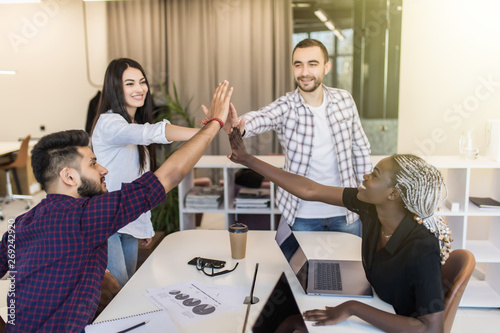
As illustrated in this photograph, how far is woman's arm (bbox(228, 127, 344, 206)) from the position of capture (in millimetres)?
1997

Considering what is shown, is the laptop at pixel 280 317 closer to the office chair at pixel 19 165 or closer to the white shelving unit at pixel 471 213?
the white shelving unit at pixel 471 213

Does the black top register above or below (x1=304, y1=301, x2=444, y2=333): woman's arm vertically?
above

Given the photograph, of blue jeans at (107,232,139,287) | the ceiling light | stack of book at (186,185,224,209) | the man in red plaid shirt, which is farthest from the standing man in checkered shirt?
the ceiling light

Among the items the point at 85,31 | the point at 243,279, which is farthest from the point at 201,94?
the point at 243,279

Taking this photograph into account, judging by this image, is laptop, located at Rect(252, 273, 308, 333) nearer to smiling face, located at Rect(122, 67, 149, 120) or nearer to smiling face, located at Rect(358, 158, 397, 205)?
smiling face, located at Rect(358, 158, 397, 205)

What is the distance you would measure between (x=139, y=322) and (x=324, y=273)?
2.23 ft

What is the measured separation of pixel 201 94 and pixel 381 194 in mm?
4502

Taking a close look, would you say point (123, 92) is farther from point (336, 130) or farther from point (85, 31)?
point (85, 31)

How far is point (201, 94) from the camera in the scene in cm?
579

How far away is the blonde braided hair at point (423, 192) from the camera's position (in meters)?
1.42

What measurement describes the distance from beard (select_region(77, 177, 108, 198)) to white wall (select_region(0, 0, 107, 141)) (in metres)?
5.10

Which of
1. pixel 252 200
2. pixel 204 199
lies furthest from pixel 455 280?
pixel 204 199

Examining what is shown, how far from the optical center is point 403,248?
4.68ft

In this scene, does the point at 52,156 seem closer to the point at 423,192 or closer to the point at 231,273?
the point at 231,273
